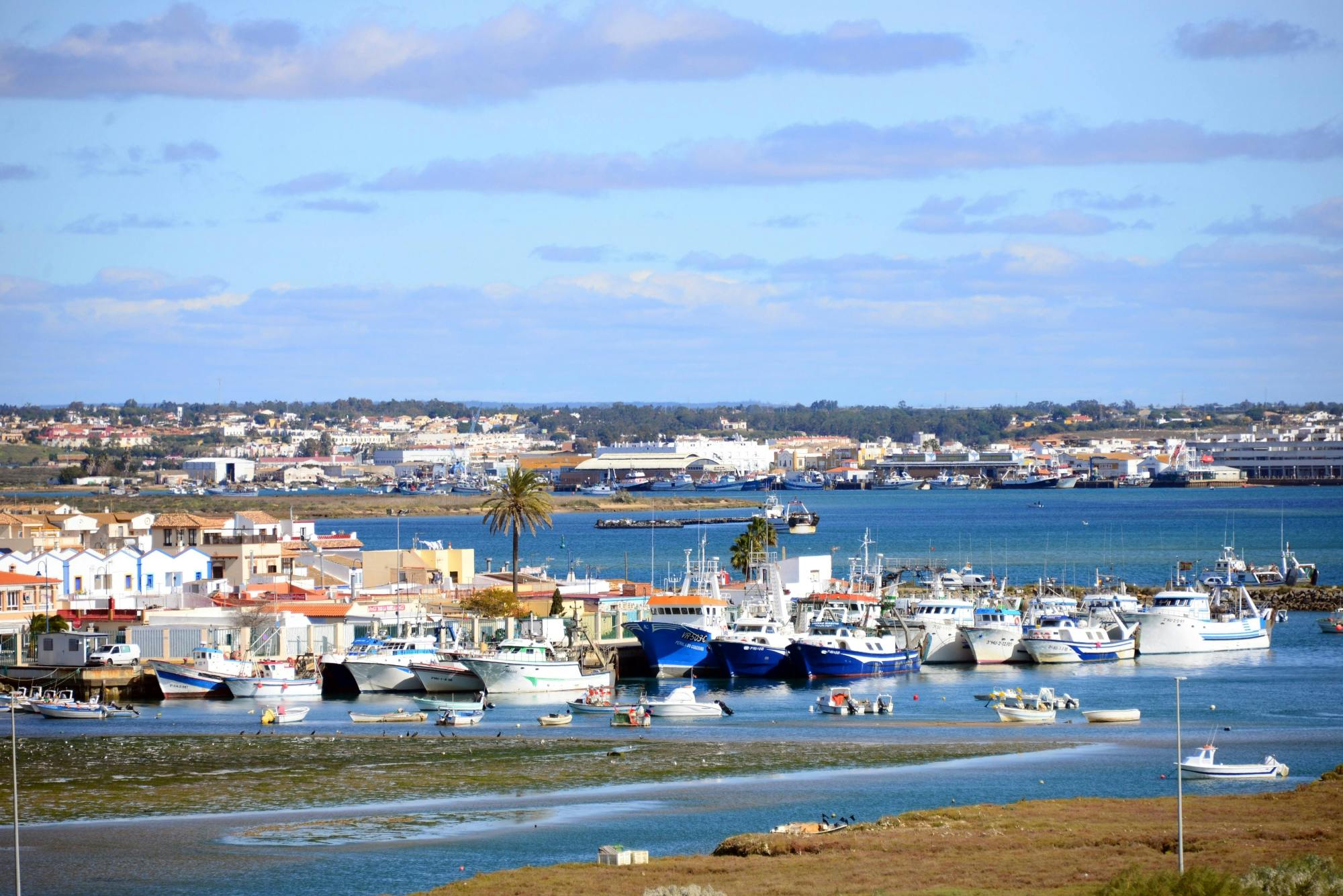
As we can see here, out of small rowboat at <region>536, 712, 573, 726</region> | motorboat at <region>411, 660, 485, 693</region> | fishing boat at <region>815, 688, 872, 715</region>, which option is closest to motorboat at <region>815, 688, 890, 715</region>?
fishing boat at <region>815, 688, 872, 715</region>

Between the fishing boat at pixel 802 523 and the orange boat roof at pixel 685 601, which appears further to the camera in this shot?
the fishing boat at pixel 802 523

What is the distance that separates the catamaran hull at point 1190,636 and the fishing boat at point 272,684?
32.2 metres

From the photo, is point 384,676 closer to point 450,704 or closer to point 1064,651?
point 450,704

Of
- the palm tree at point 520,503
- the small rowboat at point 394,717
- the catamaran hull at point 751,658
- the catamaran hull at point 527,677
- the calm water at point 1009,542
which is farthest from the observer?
the calm water at point 1009,542

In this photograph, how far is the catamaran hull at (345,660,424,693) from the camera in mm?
54531

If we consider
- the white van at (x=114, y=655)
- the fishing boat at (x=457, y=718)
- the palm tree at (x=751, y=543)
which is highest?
the palm tree at (x=751, y=543)

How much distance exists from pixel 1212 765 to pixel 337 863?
1855 cm

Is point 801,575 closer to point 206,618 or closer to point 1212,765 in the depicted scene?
point 206,618

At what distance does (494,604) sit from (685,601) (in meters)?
7.13

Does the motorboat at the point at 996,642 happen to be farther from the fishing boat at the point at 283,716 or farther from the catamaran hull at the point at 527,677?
the fishing boat at the point at 283,716

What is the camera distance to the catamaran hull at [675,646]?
200ft

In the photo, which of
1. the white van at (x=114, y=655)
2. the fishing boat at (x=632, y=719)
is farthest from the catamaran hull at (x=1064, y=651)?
the white van at (x=114, y=655)

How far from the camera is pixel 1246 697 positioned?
5284 cm

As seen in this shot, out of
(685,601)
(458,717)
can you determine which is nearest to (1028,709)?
(458,717)
